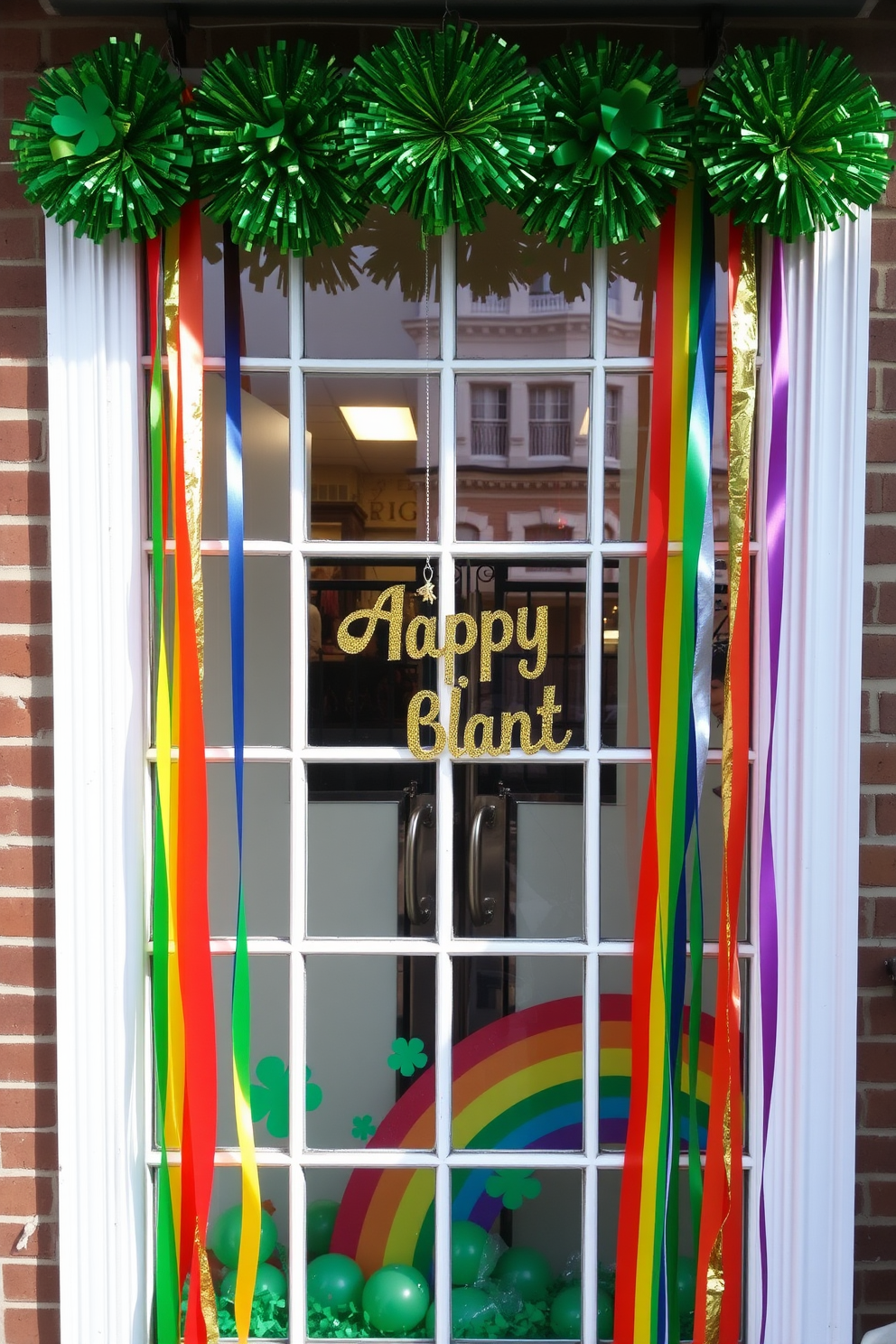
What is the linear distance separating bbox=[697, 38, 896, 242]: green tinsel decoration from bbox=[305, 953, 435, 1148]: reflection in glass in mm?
1527

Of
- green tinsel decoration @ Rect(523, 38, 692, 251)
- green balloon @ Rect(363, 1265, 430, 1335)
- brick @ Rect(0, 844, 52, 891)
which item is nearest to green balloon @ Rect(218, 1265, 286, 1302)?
green balloon @ Rect(363, 1265, 430, 1335)

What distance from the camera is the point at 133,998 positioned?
1.99 meters

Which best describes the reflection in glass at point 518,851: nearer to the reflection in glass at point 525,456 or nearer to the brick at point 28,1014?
the reflection in glass at point 525,456

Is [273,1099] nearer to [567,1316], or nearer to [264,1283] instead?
[264,1283]

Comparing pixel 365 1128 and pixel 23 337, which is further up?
pixel 23 337

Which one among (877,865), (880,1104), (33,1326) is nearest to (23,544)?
(33,1326)

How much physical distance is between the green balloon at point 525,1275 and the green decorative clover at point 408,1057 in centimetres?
41

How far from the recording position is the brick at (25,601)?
6.51ft

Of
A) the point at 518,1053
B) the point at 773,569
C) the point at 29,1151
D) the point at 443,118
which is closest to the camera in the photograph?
the point at 443,118

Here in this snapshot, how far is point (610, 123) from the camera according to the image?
1.76m

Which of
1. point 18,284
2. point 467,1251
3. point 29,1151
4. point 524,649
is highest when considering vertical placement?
point 18,284

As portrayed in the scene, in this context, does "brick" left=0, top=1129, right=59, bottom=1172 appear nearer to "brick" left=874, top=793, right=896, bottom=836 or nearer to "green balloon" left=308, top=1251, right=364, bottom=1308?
"green balloon" left=308, top=1251, right=364, bottom=1308

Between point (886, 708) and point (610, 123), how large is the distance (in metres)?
1.13

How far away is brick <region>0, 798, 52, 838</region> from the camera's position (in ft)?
6.56
